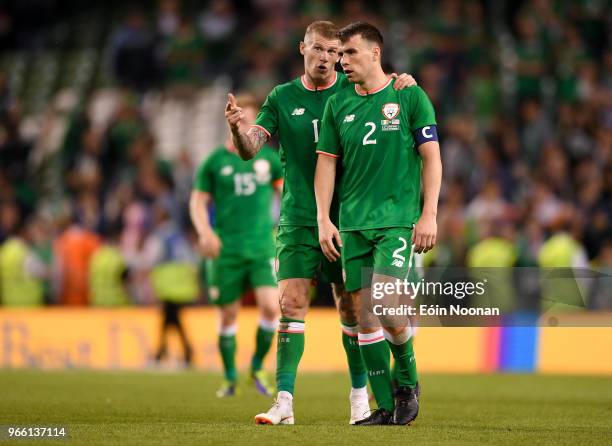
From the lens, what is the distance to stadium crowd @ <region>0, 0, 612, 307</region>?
17797 mm

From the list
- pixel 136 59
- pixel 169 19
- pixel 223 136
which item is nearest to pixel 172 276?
pixel 223 136

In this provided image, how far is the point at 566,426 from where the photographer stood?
8406mm

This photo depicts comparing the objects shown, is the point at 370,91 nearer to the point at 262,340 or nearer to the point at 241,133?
the point at 241,133

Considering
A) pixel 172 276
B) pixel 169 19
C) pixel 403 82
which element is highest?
pixel 169 19

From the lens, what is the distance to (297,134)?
8.55m

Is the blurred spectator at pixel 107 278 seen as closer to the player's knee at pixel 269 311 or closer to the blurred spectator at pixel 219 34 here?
the blurred spectator at pixel 219 34

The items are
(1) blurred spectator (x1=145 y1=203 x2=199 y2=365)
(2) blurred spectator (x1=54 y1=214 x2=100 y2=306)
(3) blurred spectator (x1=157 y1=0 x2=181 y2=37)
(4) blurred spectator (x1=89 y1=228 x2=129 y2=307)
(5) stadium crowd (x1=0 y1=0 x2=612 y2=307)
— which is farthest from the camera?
(3) blurred spectator (x1=157 y1=0 x2=181 y2=37)

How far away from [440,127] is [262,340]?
8.14m

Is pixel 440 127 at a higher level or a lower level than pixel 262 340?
higher

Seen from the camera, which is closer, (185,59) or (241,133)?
(241,133)

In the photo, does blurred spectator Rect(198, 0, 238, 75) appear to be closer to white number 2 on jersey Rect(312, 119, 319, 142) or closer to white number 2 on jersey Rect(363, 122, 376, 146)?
white number 2 on jersey Rect(312, 119, 319, 142)

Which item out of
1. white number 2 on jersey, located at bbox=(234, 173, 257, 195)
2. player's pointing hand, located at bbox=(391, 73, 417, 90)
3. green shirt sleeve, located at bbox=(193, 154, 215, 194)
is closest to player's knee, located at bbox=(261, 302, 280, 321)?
white number 2 on jersey, located at bbox=(234, 173, 257, 195)

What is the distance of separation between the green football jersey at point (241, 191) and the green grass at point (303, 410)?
59.4 inches

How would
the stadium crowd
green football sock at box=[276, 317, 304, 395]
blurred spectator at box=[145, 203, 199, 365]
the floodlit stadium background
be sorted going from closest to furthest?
green football sock at box=[276, 317, 304, 395]
blurred spectator at box=[145, 203, 199, 365]
the floodlit stadium background
the stadium crowd
